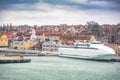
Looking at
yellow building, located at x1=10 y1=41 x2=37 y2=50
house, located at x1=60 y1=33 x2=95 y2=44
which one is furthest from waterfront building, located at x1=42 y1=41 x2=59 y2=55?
house, located at x1=60 y1=33 x2=95 y2=44

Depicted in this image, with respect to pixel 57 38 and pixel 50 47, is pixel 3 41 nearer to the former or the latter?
pixel 57 38

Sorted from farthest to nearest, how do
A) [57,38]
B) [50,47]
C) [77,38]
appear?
[57,38] < [77,38] < [50,47]

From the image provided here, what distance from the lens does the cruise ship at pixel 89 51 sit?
1840 centimetres

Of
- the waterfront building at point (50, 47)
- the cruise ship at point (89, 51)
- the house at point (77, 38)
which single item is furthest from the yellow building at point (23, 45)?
the cruise ship at point (89, 51)

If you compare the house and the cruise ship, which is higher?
the house

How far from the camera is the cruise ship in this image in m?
18.4

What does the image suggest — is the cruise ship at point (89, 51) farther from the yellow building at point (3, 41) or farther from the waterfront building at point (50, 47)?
the yellow building at point (3, 41)

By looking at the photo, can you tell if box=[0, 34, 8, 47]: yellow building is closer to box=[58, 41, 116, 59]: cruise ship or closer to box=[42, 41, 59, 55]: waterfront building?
box=[42, 41, 59, 55]: waterfront building

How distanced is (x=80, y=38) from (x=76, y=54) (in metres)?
5.89

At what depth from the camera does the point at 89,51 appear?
19.4m

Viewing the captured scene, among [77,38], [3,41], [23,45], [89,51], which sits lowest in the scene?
[89,51]

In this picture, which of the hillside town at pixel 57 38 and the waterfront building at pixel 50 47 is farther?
the hillside town at pixel 57 38

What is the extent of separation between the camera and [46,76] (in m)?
11.7

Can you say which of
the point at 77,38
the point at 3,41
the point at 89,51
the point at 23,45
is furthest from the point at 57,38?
the point at 89,51
